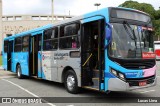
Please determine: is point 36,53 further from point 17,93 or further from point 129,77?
point 129,77

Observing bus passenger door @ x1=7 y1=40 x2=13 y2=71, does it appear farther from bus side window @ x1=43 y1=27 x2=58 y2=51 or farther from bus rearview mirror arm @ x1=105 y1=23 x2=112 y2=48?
bus rearview mirror arm @ x1=105 y1=23 x2=112 y2=48

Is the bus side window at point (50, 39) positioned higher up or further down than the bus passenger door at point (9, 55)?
higher up

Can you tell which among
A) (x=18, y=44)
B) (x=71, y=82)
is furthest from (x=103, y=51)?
(x=18, y=44)

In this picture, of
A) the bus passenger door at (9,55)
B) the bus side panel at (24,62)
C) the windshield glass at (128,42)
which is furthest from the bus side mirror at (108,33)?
the bus passenger door at (9,55)

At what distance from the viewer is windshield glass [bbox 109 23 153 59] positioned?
29.8 feet

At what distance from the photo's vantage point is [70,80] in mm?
11180

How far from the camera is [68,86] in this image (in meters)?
11.4

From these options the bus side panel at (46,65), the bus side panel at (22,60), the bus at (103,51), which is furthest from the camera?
the bus side panel at (22,60)

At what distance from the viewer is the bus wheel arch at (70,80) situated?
10.9 meters

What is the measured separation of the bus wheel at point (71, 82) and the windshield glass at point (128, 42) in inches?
95.2

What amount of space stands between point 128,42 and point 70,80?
122 inches

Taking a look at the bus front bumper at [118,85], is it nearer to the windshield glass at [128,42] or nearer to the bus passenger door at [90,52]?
the windshield glass at [128,42]

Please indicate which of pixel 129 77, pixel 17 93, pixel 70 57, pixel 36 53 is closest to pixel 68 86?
pixel 70 57

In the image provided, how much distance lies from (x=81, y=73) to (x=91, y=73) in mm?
369
